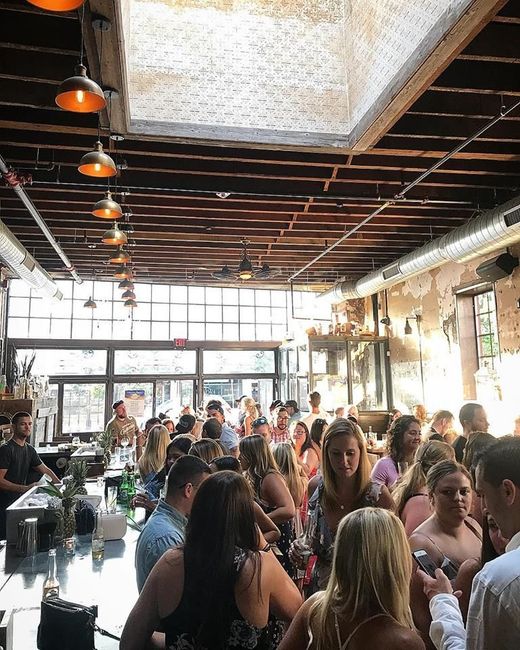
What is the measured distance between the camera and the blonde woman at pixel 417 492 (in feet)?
9.39

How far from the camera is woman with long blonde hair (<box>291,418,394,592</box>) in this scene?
2.96m

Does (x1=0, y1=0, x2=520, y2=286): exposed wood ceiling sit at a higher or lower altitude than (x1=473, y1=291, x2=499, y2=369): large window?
higher

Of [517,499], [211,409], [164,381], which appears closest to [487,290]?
[211,409]

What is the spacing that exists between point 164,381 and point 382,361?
685 cm

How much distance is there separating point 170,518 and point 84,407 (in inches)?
537

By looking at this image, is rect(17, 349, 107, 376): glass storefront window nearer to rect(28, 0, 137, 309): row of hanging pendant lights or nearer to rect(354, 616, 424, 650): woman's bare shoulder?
rect(28, 0, 137, 309): row of hanging pendant lights

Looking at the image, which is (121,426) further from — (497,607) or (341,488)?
(497,607)

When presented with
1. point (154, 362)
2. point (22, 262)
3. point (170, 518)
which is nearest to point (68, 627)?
→ point (170, 518)

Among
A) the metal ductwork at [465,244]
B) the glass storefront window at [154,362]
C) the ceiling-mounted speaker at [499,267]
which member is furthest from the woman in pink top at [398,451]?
the glass storefront window at [154,362]

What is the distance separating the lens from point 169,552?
1854 mm

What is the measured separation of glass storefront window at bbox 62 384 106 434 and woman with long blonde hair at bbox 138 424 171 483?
399 inches

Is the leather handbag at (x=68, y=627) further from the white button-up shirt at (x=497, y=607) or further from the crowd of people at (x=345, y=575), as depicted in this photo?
the white button-up shirt at (x=497, y=607)

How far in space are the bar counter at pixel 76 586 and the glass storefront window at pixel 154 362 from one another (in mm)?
11938

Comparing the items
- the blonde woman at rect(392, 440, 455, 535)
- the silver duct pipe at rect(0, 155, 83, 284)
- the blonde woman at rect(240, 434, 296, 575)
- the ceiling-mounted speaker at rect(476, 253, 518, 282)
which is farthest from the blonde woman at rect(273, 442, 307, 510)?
the ceiling-mounted speaker at rect(476, 253, 518, 282)
